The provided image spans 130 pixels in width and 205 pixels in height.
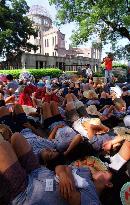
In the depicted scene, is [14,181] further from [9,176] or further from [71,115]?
[71,115]

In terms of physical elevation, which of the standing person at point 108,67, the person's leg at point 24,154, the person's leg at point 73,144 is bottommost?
the person's leg at point 73,144

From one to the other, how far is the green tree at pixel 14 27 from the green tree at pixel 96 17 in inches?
863

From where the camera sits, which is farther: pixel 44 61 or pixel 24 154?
pixel 44 61

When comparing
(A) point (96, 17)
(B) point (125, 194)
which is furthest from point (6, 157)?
(A) point (96, 17)

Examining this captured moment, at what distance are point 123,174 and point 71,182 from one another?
1436mm

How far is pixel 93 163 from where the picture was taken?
4.61 m

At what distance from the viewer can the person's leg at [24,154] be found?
3510mm

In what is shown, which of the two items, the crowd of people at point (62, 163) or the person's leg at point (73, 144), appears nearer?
the crowd of people at point (62, 163)

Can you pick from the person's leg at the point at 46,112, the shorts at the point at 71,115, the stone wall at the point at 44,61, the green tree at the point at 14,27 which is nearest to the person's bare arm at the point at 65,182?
the person's leg at the point at 46,112

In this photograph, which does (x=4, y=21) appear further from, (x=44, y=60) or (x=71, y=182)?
(x=71, y=182)

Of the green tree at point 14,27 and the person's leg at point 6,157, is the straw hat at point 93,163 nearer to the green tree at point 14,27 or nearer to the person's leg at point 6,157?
the person's leg at point 6,157

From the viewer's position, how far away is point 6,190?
3199 mm

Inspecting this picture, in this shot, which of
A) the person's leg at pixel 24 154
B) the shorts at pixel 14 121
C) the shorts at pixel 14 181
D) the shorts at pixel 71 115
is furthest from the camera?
the shorts at pixel 71 115

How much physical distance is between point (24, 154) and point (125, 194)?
52.2 inches
